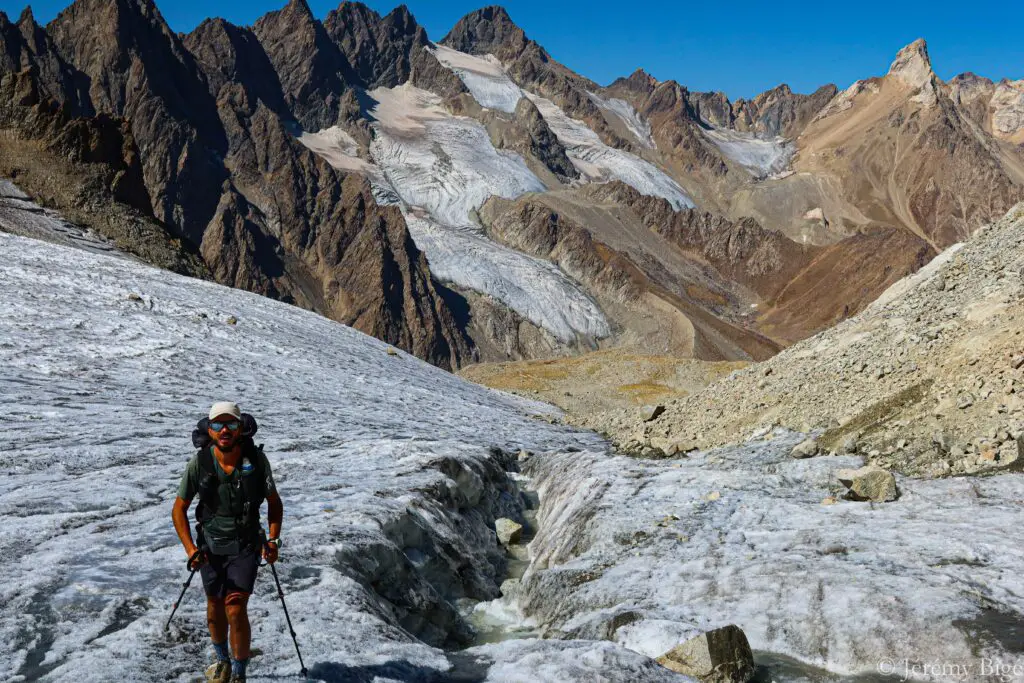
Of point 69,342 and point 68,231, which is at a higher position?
point 68,231

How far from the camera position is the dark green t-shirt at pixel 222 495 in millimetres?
6902

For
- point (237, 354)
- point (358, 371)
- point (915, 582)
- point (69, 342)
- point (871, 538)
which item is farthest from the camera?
point (358, 371)

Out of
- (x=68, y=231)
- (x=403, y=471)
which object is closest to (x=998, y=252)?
(x=403, y=471)

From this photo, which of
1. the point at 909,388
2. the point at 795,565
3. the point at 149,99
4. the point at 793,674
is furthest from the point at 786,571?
the point at 149,99

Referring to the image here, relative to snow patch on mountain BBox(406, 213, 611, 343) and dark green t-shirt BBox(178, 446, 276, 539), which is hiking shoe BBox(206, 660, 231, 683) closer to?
dark green t-shirt BBox(178, 446, 276, 539)

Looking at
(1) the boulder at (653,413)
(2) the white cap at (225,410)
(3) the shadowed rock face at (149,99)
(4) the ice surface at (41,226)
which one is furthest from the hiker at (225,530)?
(3) the shadowed rock face at (149,99)

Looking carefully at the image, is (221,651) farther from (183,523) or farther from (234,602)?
(183,523)

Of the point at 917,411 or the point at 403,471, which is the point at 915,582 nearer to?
the point at 917,411

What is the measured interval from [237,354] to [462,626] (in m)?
18.4

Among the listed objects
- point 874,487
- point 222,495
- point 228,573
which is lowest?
point 228,573

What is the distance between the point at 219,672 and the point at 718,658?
4805mm

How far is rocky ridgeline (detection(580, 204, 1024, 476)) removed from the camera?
1345 cm

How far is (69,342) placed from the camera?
23.0 m

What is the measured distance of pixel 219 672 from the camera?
691cm
